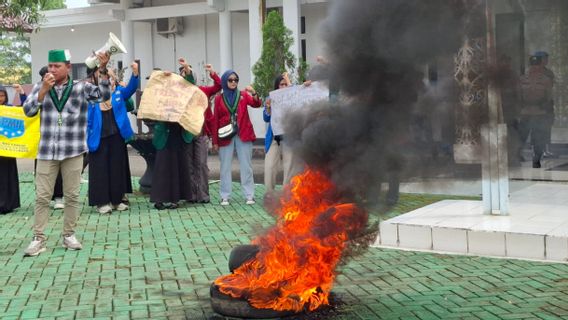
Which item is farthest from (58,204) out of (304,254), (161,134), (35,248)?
(304,254)

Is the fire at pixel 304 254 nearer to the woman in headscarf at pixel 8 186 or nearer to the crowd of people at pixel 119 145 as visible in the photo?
the crowd of people at pixel 119 145

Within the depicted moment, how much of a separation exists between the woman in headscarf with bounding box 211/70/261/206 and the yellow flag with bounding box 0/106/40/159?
2729mm

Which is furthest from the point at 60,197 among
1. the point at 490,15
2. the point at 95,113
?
the point at 490,15

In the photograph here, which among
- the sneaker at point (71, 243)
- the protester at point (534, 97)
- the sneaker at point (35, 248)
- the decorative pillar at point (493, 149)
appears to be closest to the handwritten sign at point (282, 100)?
the decorative pillar at point (493, 149)

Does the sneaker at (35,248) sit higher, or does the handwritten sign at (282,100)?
the handwritten sign at (282,100)

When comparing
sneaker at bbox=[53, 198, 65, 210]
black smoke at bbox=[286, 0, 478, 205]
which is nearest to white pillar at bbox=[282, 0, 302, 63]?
sneaker at bbox=[53, 198, 65, 210]

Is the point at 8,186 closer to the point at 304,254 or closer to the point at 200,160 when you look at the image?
the point at 200,160

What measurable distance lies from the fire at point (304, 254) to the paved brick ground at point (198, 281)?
28 centimetres

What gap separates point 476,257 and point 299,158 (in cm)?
262

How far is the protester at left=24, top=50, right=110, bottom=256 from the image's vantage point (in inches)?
305

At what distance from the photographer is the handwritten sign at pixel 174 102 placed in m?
10.7

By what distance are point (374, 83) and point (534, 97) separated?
66.2 inches

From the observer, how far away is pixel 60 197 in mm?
11453

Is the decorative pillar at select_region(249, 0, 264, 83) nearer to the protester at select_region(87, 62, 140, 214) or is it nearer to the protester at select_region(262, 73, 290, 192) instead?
the protester at select_region(262, 73, 290, 192)
